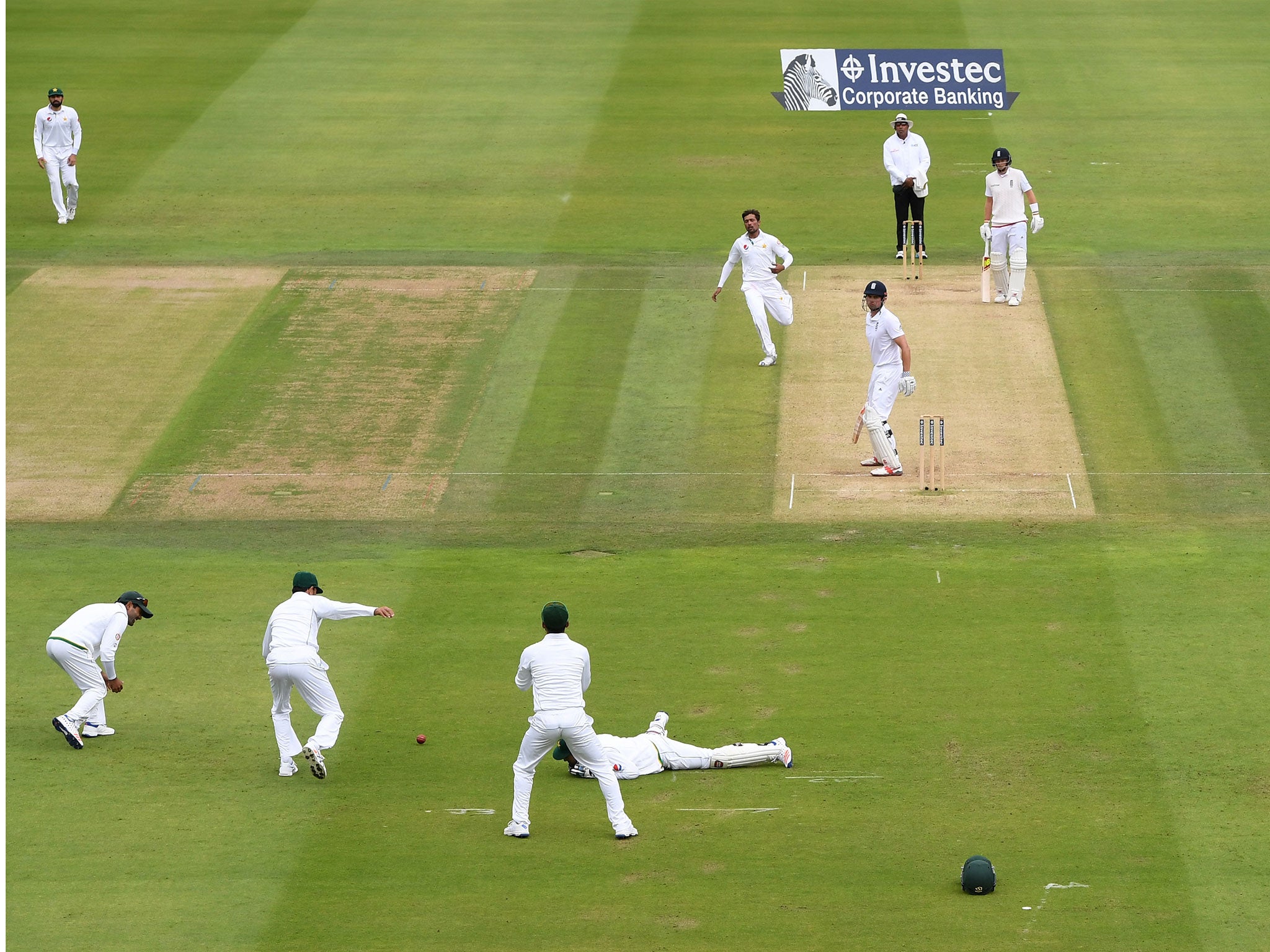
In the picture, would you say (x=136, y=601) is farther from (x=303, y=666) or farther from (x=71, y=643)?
(x=303, y=666)

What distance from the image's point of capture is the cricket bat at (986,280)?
1029 inches

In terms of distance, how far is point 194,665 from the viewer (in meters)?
17.3

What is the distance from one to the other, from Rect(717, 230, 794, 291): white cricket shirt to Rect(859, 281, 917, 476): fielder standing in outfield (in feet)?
10.6

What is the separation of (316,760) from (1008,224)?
14.2 metres

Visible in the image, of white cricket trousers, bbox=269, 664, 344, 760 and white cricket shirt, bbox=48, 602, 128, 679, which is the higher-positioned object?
white cricket shirt, bbox=48, 602, 128, 679

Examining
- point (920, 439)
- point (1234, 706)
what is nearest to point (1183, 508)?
point (920, 439)

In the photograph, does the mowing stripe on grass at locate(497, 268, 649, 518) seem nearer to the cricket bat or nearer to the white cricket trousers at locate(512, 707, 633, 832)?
the cricket bat

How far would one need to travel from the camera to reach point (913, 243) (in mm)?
28750

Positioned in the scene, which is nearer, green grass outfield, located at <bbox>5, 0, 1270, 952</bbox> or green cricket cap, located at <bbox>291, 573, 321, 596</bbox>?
green grass outfield, located at <bbox>5, 0, 1270, 952</bbox>

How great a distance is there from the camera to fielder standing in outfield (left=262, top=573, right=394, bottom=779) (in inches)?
578

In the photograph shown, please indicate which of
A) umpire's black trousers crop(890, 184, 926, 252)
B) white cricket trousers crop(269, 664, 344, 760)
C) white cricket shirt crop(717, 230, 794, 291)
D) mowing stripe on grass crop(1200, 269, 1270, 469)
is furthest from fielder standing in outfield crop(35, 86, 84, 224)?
mowing stripe on grass crop(1200, 269, 1270, 469)

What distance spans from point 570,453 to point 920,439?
14.2 ft

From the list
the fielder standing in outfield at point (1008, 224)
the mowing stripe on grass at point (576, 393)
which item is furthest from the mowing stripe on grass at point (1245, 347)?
the mowing stripe on grass at point (576, 393)

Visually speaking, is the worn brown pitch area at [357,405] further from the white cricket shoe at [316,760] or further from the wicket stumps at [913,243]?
the white cricket shoe at [316,760]
